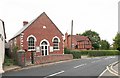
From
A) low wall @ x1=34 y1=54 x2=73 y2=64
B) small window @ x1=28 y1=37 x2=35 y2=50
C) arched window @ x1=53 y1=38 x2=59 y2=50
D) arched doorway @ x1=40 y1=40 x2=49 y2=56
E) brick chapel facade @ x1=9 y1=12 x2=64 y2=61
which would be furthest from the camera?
arched window @ x1=53 y1=38 x2=59 y2=50

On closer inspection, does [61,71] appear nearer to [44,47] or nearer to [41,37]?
[41,37]

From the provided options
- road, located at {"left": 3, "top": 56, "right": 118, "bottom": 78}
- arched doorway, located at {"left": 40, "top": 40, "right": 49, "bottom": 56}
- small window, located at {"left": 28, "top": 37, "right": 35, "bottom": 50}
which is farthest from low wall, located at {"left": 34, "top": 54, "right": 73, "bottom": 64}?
road, located at {"left": 3, "top": 56, "right": 118, "bottom": 78}

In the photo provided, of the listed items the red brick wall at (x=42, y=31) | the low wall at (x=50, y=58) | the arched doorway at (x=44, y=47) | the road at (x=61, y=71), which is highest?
the red brick wall at (x=42, y=31)

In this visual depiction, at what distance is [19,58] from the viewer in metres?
29.2

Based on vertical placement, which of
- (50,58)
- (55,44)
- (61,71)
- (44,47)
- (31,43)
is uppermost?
(31,43)

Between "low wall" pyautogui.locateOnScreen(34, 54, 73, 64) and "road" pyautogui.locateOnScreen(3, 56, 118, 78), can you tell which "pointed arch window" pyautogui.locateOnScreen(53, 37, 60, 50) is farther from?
"road" pyautogui.locateOnScreen(3, 56, 118, 78)

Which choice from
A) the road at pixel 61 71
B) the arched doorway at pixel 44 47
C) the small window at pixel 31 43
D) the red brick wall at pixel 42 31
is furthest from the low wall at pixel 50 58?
the road at pixel 61 71

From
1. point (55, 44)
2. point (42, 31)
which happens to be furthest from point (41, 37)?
point (55, 44)

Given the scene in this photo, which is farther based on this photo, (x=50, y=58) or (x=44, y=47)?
(x=44, y=47)

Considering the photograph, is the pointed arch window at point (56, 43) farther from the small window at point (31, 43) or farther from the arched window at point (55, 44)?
the small window at point (31, 43)

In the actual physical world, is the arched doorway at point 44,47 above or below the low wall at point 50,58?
above

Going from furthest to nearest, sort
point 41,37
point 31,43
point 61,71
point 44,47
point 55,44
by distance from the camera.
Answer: point 55,44, point 44,47, point 41,37, point 31,43, point 61,71

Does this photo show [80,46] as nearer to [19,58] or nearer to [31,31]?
[31,31]

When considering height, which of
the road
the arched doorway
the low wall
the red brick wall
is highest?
the red brick wall
